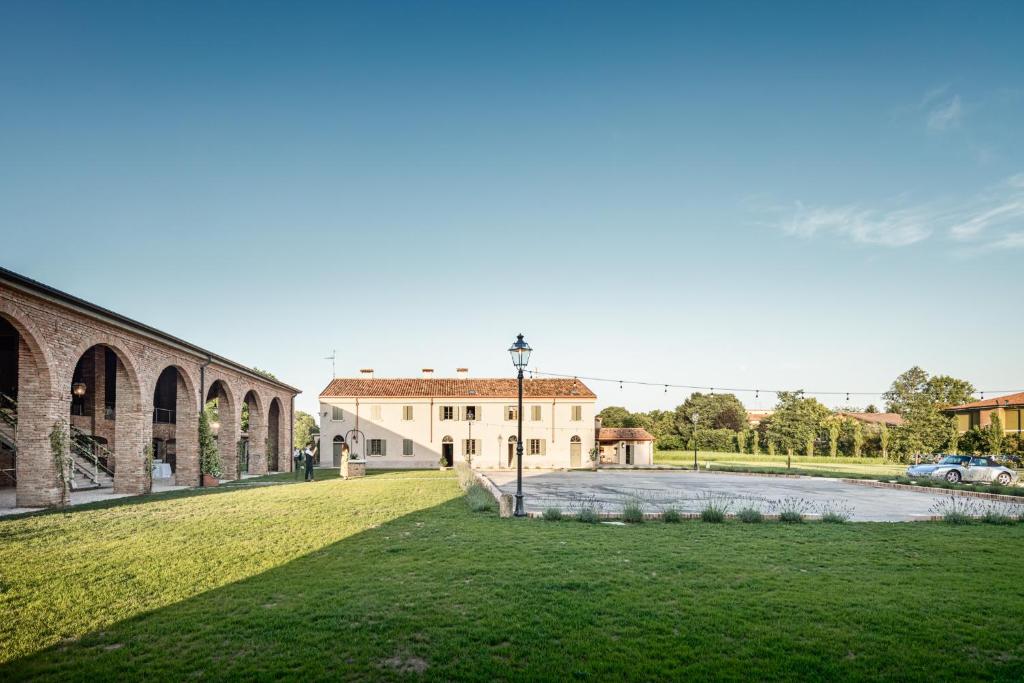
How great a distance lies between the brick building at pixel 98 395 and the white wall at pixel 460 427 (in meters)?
12.3

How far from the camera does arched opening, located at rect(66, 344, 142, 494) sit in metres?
18.0

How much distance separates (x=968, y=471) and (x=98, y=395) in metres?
38.8

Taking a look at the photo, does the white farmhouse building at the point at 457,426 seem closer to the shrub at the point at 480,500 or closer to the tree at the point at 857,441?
the shrub at the point at 480,500

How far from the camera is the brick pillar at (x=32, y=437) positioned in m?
14.0

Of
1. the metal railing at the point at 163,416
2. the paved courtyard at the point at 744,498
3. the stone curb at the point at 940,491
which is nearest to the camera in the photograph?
the paved courtyard at the point at 744,498

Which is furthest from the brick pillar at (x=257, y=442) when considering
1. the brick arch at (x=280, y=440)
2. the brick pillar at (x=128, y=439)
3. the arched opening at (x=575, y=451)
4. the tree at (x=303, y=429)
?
the tree at (x=303, y=429)

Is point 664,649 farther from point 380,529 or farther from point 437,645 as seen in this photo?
point 380,529

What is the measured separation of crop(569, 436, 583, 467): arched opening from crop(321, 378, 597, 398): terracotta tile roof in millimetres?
3299

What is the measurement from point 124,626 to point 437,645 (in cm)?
310

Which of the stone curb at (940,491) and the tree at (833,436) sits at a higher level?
the stone curb at (940,491)

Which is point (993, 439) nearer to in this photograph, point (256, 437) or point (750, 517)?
point (750, 517)

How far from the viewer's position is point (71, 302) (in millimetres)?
14648

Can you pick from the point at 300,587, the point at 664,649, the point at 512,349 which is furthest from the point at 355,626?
the point at 512,349

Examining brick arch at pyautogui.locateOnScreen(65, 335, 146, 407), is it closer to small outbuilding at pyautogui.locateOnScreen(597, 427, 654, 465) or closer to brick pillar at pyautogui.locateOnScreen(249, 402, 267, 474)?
brick pillar at pyautogui.locateOnScreen(249, 402, 267, 474)
